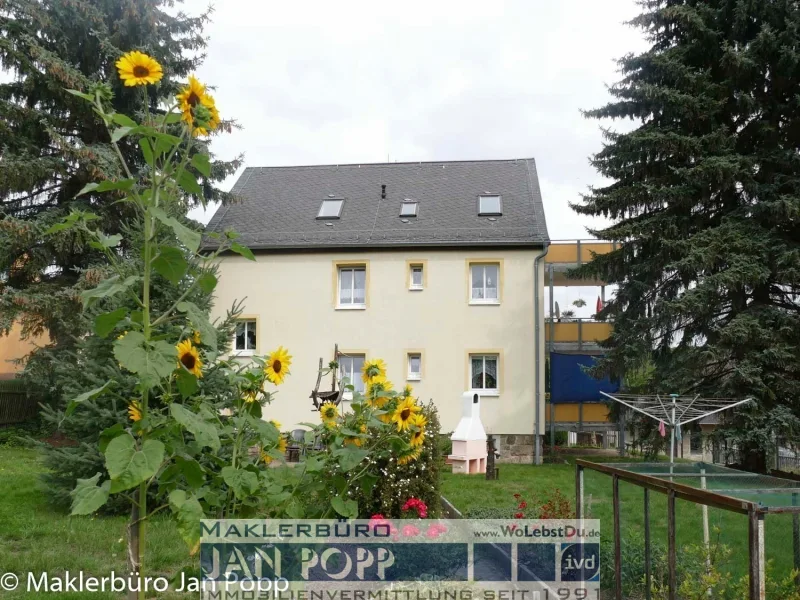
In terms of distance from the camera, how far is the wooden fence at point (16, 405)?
2028 cm

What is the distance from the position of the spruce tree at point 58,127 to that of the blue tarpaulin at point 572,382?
997 centimetres

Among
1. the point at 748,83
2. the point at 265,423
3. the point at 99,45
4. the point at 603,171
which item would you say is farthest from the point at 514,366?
the point at 265,423

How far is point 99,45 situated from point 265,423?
18.4m

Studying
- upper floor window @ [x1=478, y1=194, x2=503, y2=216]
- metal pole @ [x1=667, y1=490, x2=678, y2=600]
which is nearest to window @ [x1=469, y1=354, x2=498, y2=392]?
upper floor window @ [x1=478, y1=194, x2=503, y2=216]

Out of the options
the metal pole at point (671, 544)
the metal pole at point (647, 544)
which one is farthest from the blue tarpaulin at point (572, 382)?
the metal pole at point (671, 544)

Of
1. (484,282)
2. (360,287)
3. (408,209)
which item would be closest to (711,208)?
(484,282)

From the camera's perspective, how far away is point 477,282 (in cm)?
1914

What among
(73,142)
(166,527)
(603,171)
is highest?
(73,142)

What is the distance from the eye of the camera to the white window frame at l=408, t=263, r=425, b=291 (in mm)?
19188

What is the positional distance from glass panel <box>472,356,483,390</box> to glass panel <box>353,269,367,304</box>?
3.29m

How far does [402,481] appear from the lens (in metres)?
7.52

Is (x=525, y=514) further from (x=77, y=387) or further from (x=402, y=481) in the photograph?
(x=77, y=387)

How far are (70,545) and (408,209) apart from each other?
1511cm

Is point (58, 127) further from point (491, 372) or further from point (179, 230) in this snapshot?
point (179, 230)
